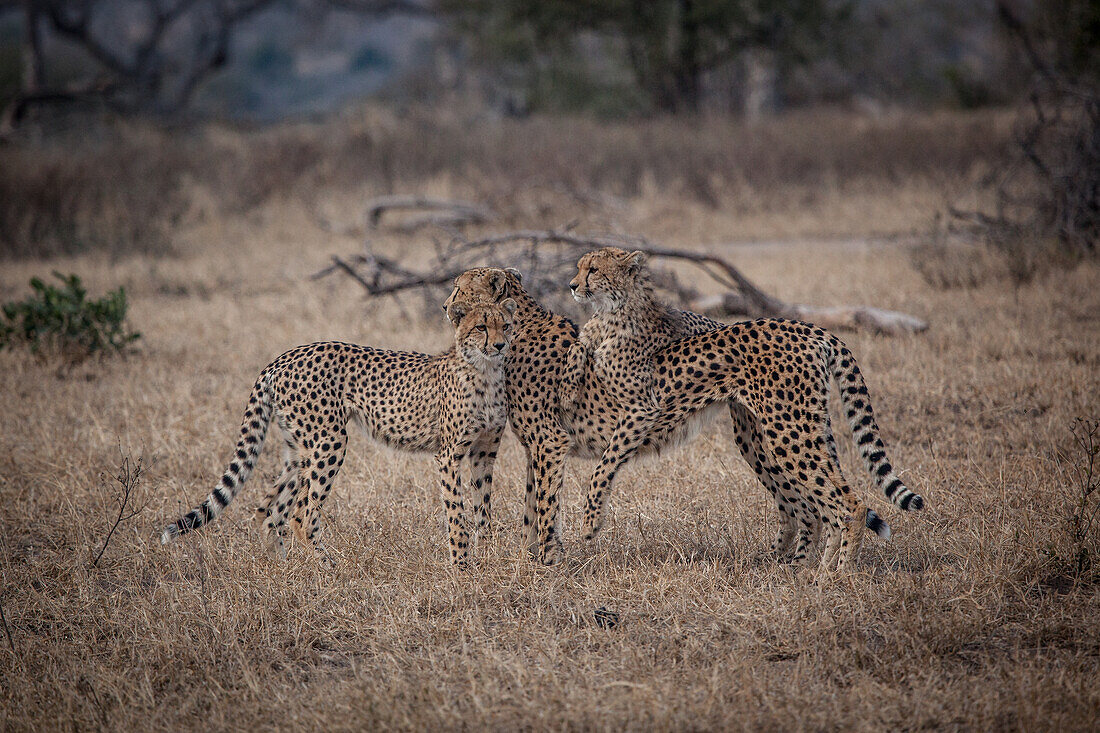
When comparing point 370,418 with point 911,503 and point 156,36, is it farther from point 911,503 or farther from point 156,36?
point 156,36

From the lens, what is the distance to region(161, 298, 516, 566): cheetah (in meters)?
3.84

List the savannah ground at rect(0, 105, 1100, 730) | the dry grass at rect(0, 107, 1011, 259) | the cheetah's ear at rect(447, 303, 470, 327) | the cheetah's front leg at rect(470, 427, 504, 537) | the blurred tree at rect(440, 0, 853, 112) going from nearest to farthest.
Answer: the savannah ground at rect(0, 105, 1100, 730)
the cheetah's ear at rect(447, 303, 470, 327)
the cheetah's front leg at rect(470, 427, 504, 537)
the dry grass at rect(0, 107, 1011, 259)
the blurred tree at rect(440, 0, 853, 112)

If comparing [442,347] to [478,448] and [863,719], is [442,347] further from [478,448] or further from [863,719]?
[863,719]

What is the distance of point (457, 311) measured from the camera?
3.83 m

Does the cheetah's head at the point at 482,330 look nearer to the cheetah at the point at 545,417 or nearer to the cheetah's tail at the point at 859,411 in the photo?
the cheetah at the point at 545,417

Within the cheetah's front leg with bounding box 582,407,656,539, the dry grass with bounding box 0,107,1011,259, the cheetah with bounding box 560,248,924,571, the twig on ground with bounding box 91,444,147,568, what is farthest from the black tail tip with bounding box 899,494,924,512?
the dry grass with bounding box 0,107,1011,259

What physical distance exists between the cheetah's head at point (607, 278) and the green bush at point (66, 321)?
14.9 ft

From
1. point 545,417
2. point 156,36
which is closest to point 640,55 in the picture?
point 156,36

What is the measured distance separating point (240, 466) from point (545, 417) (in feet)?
4.27

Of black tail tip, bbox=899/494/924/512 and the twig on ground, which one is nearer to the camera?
black tail tip, bbox=899/494/924/512

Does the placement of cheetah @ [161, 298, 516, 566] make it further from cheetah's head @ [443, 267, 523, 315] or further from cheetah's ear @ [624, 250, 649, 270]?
cheetah's ear @ [624, 250, 649, 270]

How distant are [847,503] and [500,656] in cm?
145

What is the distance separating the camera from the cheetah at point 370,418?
3836 mm

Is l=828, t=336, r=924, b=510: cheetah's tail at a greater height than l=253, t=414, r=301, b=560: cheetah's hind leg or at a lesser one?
greater
